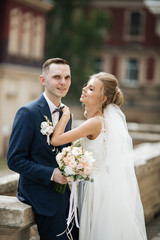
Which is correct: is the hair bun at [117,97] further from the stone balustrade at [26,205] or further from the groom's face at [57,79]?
the stone balustrade at [26,205]

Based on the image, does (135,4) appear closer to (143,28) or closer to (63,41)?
(143,28)

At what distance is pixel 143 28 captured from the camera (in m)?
36.3

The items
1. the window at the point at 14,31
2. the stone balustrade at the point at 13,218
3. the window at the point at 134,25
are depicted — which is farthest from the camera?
the window at the point at 134,25

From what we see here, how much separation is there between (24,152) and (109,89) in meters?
1.03

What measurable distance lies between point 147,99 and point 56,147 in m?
30.5

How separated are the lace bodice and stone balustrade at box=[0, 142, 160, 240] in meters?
0.78

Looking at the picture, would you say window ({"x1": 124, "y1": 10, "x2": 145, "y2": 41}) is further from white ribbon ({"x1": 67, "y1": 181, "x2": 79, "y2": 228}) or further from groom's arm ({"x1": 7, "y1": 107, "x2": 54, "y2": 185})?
groom's arm ({"x1": 7, "y1": 107, "x2": 54, "y2": 185})

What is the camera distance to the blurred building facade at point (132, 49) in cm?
3509

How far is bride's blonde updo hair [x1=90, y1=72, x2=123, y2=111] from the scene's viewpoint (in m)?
3.95

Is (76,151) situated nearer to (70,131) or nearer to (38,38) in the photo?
(70,131)

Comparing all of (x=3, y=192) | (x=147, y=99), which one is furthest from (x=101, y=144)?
(x=147, y=99)

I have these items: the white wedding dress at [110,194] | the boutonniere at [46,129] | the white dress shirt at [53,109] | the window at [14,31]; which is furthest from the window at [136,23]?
the boutonniere at [46,129]

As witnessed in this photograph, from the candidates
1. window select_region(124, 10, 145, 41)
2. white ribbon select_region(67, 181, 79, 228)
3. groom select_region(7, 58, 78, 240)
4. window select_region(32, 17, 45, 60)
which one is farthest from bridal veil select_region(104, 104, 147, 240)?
window select_region(124, 10, 145, 41)

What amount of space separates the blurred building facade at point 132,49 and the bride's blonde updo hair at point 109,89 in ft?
98.3
